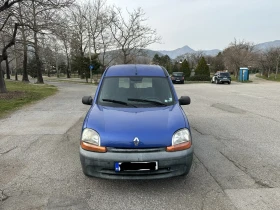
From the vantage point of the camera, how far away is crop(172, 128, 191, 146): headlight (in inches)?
125

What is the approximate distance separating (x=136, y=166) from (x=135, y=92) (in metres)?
1.72

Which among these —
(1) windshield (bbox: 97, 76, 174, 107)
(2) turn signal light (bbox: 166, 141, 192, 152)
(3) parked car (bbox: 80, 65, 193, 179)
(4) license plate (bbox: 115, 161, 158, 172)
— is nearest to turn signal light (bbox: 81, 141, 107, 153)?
(3) parked car (bbox: 80, 65, 193, 179)

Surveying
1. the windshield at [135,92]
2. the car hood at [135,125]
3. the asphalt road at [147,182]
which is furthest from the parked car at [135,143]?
the asphalt road at [147,182]

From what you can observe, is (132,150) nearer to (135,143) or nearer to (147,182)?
(135,143)

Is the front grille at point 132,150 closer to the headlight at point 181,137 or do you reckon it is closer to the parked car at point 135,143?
the parked car at point 135,143

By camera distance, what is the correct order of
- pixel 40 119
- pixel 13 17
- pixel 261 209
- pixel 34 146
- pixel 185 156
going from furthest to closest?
pixel 13 17, pixel 40 119, pixel 34 146, pixel 185 156, pixel 261 209

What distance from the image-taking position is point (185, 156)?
3164 mm

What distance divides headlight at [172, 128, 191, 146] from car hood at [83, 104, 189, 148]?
2.3 inches

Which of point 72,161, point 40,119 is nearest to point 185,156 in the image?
point 72,161

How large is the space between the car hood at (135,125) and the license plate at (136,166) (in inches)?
8.8

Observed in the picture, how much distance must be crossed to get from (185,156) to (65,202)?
1.75 m

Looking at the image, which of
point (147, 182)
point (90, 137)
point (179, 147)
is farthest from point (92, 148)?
point (179, 147)

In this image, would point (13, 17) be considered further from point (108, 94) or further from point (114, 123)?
point (114, 123)

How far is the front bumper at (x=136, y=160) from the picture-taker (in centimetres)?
300
